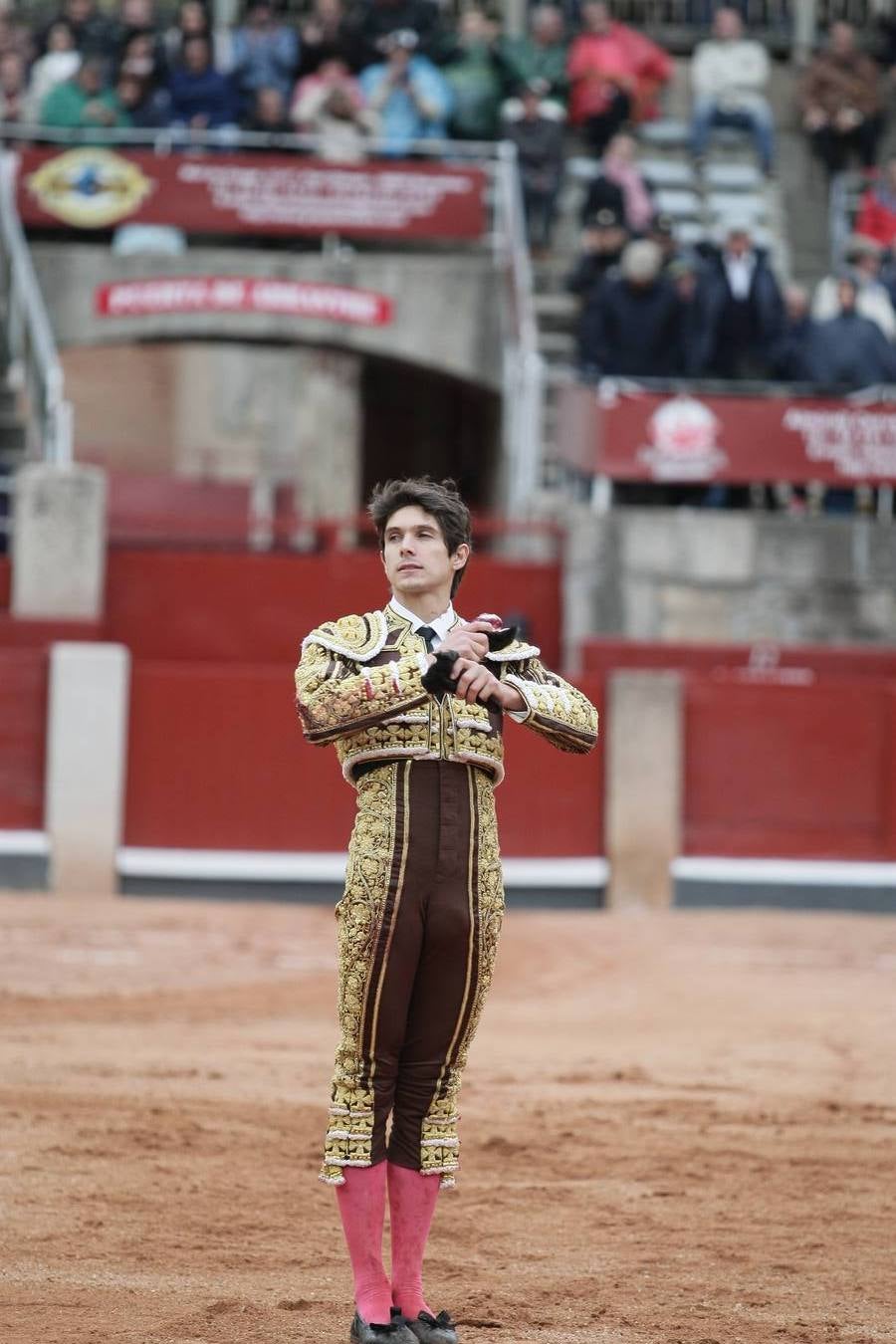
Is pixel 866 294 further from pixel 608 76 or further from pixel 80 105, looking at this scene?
pixel 80 105

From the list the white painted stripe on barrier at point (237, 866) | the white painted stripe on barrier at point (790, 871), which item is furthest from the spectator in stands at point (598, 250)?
the white painted stripe on barrier at point (237, 866)

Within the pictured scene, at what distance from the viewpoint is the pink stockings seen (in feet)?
14.4

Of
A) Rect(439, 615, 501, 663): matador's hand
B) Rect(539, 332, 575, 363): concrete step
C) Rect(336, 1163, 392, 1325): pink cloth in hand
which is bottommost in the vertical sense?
Rect(336, 1163, 392, 1325): pink cloth in hand

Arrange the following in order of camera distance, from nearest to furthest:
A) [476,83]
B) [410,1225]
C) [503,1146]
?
[410,1225] < [503,1146] < [476,83]

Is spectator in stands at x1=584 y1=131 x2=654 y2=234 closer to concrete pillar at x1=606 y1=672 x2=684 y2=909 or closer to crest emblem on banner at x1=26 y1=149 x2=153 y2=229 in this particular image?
crest emblem on banner at x1=26 y1=149 x2=153 y2=229

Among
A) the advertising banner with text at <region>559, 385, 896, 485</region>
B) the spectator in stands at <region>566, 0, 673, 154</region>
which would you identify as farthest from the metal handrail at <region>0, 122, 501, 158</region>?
the advertising banner with text at <region>559, 385, 896, 485</region>

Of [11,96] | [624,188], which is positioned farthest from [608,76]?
[11,96]

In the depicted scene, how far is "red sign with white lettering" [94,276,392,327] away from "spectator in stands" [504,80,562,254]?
1187 millimetres

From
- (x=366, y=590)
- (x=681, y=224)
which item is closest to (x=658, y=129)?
(x=681, y=224)

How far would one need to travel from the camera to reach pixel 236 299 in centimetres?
1627

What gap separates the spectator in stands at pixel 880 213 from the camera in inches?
653

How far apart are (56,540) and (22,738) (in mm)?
1786

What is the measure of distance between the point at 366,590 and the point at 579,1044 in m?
5.96

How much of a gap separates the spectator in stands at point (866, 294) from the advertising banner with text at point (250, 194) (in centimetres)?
261
